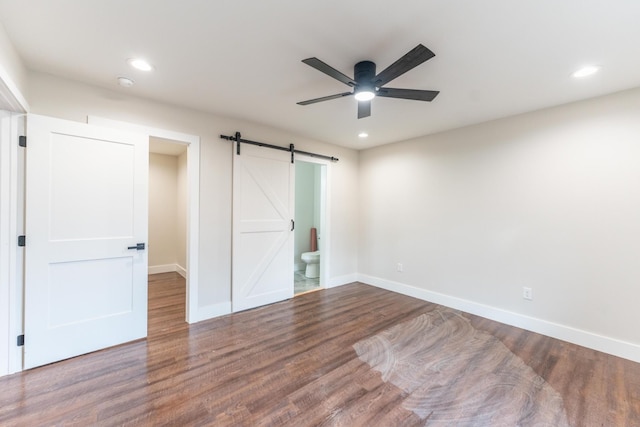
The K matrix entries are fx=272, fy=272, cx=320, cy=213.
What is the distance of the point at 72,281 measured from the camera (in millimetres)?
2406

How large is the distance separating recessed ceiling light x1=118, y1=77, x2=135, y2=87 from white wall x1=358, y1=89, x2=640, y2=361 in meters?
3.62

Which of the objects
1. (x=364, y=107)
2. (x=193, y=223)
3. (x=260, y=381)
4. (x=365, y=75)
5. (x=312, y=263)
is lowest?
(x=260, y=381)

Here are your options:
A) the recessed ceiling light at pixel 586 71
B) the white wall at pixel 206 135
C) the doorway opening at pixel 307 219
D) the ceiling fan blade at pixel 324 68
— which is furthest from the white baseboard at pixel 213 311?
the recessed ceiling light at pixel 586 71

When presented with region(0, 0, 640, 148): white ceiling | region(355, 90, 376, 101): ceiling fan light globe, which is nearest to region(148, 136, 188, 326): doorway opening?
region(0, 0, 640, 148): white ceiling

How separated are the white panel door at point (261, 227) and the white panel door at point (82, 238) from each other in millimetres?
1059

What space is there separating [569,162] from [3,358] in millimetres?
5421

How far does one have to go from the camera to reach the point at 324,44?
193cm

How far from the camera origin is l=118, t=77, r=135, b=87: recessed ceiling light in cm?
243

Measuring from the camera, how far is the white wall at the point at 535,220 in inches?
102

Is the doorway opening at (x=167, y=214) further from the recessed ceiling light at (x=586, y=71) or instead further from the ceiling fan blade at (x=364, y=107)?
the recessed ceiling light at (x=586, y=71)

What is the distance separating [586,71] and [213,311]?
437cm

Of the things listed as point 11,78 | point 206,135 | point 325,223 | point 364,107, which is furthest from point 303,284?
point 11,78

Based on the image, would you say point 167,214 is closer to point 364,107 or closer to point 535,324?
point 364,107

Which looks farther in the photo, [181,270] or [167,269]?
[167,269]
